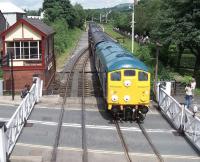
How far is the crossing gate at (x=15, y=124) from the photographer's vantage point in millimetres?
13384

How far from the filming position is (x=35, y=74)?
84.0ft

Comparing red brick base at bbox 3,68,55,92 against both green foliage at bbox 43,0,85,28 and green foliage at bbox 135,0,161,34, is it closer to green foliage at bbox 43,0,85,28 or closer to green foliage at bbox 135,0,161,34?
green foliage at bbox 135,0,161,34

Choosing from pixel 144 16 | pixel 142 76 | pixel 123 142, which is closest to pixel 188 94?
pixel 142 76

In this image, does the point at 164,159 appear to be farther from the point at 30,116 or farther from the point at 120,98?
the point at 30,116

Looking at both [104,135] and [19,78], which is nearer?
[104,135]

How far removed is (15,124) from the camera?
53.2 ft

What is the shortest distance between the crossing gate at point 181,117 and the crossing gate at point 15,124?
23.1 feet

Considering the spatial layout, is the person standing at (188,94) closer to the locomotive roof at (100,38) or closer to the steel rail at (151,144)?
the steel rail at (151,144)

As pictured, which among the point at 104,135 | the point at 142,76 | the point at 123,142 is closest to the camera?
the point at 123,142

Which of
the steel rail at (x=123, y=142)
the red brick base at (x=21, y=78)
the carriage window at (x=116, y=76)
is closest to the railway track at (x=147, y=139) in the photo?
the steel rail at (x=123, y=142)

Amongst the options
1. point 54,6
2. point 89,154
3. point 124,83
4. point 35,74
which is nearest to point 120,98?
point 124,83

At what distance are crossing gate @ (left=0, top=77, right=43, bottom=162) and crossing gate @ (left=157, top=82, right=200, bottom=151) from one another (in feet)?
23.1

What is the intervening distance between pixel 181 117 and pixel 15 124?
722 centimetres

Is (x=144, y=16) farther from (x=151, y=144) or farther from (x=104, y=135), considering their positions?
(x=151, y=144)
